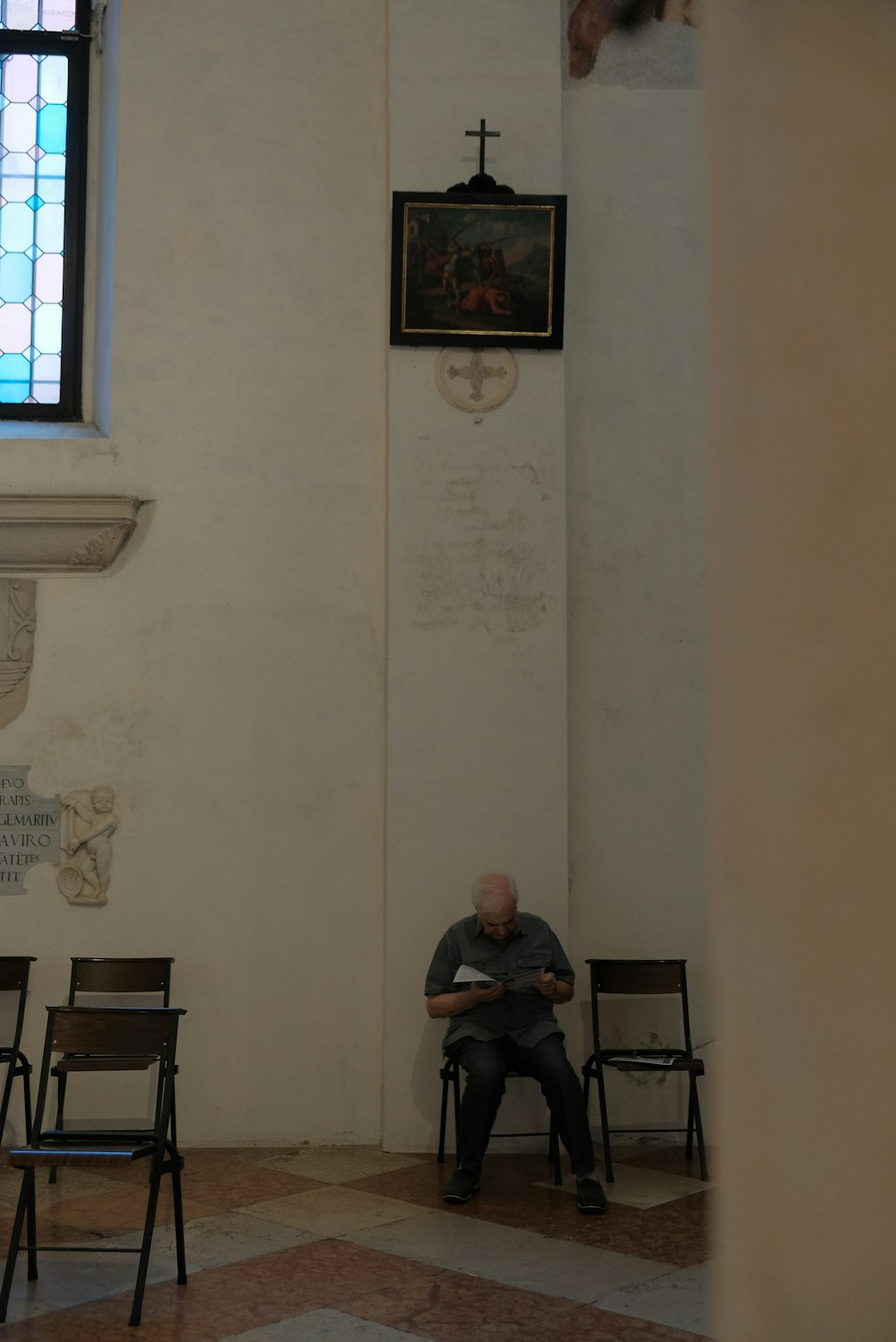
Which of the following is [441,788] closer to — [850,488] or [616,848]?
[616,848]

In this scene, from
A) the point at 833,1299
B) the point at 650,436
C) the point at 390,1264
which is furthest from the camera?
the point at 650,436

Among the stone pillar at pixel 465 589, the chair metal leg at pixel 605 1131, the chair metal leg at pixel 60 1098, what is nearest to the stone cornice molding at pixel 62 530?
the stone pillar at pixel 465 589

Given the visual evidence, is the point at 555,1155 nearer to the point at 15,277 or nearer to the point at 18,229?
the point at 15,277

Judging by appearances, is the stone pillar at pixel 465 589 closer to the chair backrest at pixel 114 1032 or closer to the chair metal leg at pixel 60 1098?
the chair metal leg at pixel 60 1098

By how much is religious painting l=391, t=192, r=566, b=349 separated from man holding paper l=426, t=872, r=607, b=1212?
264 cm

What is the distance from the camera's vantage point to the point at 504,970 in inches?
227

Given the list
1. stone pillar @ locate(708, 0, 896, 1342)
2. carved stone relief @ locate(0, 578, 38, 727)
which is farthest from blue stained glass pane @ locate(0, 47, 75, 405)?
stone pillar @ locate(708, 0, 896, 1342)

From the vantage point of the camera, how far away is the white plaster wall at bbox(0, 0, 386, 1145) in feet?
20.4

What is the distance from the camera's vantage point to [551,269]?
6.43 meters

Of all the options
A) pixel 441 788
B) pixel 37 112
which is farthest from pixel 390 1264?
pixel 37 112

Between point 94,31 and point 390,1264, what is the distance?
5973mm

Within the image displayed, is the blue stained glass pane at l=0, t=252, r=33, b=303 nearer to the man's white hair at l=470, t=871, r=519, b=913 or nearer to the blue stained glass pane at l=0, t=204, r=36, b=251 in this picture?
the blue stained glass pane at l=0, t=204, r=36, b=251

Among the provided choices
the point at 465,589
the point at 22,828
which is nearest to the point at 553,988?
the point at 465,589

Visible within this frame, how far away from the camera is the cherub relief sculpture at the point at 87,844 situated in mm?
6191
